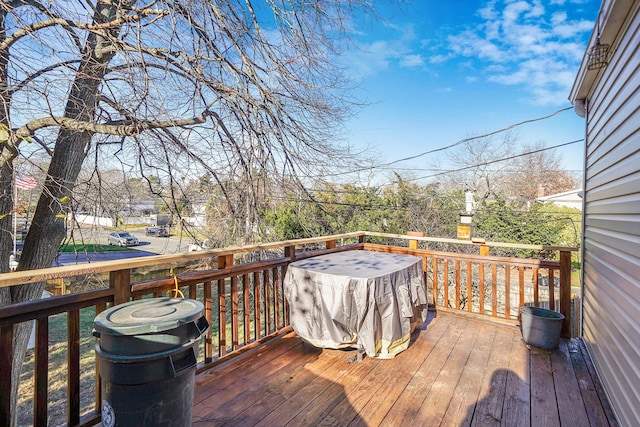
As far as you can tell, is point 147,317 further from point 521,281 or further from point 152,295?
point 521,281

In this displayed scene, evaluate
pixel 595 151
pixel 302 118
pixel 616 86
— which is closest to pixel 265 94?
A: pixel 302 118

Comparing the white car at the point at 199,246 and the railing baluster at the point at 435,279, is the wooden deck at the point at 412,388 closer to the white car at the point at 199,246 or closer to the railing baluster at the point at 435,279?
the railing baluster at the point at 435,279

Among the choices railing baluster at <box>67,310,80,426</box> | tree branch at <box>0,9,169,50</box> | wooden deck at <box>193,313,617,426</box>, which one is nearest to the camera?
railing baluster at <box>67,310,80,426</box>

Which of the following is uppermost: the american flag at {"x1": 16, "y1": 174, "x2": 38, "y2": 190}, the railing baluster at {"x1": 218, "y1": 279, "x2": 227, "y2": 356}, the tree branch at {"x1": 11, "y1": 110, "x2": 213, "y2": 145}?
the tree branch at {"x1": 11, "y1": 110, "x2": 213, "y2": 145}

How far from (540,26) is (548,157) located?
8.85m

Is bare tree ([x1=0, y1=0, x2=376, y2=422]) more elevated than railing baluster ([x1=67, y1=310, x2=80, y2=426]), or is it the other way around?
bare tree ([x1=0, y1=0, x2=376, y2=422])

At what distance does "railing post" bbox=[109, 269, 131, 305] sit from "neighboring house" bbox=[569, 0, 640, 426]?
9.01ft

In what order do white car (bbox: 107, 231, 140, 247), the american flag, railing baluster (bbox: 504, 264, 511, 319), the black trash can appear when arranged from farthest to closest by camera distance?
white car (bbox: 107, 231, 140, 247) < railing baluster (bbox: 504, 264, 511, 319) < the american flag < the black trash can

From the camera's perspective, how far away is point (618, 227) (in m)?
2.01

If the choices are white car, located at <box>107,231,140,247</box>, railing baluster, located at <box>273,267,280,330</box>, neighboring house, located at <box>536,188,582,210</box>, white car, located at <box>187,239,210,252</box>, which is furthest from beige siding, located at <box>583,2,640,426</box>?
neighboring house, located at <box>536,188,582,210</box>

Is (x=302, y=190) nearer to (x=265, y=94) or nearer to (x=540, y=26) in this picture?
(x=265, y=94)

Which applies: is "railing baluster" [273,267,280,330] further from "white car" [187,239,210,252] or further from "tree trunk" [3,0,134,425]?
"tree trunk" [3,0,134,425]

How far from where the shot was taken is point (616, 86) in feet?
6.92

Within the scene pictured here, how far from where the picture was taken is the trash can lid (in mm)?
1263
